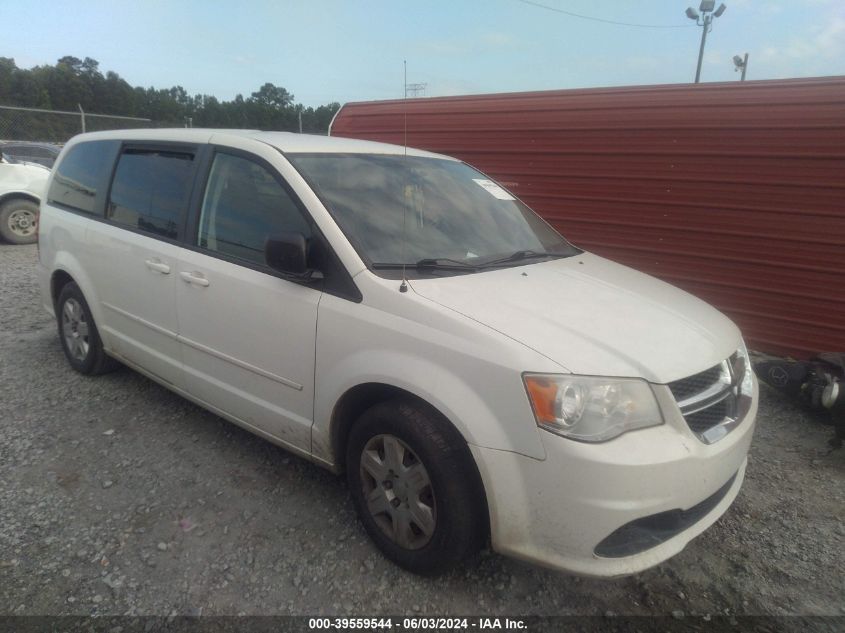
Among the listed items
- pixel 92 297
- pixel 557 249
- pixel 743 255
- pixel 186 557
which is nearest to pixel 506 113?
pixel 743 255

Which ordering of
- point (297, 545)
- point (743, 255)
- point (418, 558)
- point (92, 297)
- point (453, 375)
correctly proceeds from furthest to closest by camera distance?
1. point (743, 255)
2. point (92, 297)
3. point (297, 545)
4. point (418, 558)
5. point (453, 375)

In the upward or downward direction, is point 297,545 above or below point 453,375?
below

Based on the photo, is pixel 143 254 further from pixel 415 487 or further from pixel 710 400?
pixel 710 400

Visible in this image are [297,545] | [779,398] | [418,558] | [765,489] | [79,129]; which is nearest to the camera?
[418,558]

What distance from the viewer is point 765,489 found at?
3273 mm

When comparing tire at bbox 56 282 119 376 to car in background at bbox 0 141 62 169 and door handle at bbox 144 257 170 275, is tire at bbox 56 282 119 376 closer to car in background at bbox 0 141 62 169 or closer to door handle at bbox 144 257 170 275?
door handle at bbox 144 257 170 275

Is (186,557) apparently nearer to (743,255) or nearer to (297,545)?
(297,545)

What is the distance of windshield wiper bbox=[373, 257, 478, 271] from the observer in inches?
101

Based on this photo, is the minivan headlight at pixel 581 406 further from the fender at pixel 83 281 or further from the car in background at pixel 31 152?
the car in background at pixel 31 152

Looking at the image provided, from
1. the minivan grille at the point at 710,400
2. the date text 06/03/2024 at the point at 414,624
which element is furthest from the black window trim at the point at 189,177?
the minivan grille at the point at 710,400

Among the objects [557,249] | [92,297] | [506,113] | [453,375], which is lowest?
[92,297]

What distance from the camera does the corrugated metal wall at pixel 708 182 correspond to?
4.89 m

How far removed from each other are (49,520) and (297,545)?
116 centimetres

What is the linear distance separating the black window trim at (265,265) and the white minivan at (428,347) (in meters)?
0.01
